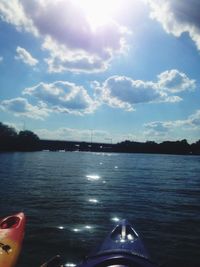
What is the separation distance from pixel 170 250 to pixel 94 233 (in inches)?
147

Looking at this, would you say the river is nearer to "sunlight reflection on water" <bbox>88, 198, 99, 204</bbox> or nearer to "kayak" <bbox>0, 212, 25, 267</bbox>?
"sunlight reflection on water" <bbox>88, 198, 99, 204</bbox>

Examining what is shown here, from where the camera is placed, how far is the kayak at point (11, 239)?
963 centimetres

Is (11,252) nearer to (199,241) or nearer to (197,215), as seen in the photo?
(199,241)

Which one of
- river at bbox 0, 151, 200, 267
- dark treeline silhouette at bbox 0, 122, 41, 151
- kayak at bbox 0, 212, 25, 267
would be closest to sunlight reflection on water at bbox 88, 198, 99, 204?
river at bbox 0, 151, 200, 267

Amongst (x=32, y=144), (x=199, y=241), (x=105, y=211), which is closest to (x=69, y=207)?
(x=105, y=211)

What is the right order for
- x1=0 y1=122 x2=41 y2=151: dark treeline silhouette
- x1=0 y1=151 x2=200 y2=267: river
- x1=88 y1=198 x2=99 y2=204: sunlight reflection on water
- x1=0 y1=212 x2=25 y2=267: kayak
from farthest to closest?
x1=0 y1=122 x2=41 y2=151: dark treeline silhouette
x1=88 y1=198 x2=99 y2=204: sunlight reflection on water
x1=0 y1=151 x2=200 y2=267: river
x1=0 y1=212 x2=25 y2=267: kayak

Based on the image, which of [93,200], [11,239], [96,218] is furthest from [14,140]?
[11,239]

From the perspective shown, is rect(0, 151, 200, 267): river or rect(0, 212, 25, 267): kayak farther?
rect(0, 151, 200, 267): river

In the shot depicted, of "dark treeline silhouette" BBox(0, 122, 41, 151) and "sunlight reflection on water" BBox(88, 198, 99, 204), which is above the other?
"dark treeline silhouette" BBox(0, 122, 41, 151)

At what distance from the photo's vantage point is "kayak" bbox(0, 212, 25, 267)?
9.63m

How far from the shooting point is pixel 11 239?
11.0 m

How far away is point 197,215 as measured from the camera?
18438 mm

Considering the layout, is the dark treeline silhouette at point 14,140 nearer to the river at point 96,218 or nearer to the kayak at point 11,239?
the river at point 96,218

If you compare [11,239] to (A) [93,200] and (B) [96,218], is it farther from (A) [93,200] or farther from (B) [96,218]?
(A) [93,200]
